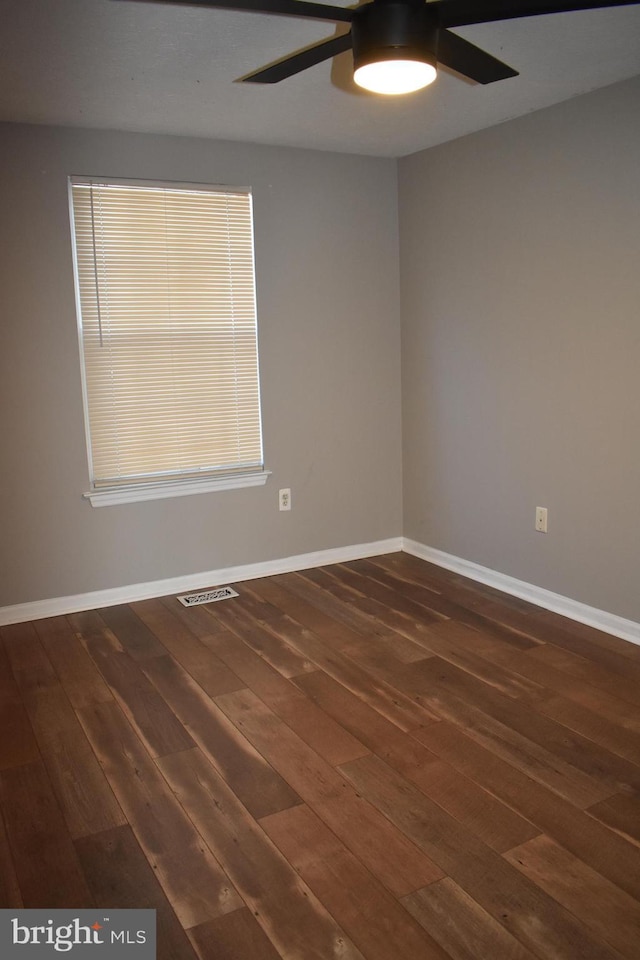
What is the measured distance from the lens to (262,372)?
414 cm

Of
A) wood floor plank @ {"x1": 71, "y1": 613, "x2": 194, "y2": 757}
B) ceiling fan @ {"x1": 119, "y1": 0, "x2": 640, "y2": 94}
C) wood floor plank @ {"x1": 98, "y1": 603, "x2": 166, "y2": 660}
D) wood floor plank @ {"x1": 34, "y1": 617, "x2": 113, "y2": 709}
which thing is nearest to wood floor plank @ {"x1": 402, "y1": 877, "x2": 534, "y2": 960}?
wood floor plank @ {"x1": 71, "y1": 613, "x2": 194, "y2": 757}

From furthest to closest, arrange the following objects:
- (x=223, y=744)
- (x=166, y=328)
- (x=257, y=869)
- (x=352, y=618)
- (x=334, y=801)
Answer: (x=166, y=328), (x=352, y=618), (x=223, y=744), (x=334, y=801), (x=257, y=869)

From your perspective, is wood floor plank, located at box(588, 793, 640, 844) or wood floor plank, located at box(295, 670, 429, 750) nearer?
wood floor plank, located at box(588, 793, 640, 844)

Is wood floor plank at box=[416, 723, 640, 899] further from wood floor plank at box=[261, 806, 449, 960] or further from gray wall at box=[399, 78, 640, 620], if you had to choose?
gray wall at box=[399, 78, 640, 620]

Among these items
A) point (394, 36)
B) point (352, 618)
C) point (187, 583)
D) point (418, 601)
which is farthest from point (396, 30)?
point (187, 583)

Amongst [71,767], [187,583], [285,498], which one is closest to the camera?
[71,767]

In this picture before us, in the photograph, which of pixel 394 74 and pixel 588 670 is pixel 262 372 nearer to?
pixel 588 670

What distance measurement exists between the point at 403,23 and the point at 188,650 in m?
2.45

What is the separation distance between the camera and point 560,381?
3.50 metres

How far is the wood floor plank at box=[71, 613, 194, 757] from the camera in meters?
2.63

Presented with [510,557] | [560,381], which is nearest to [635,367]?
[560,381]

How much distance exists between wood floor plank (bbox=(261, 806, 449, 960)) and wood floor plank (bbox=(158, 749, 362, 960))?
0.09 feet

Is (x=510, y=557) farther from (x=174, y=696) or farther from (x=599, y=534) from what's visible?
(x=174, y=696)

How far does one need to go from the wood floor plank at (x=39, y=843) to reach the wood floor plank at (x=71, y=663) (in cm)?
47
